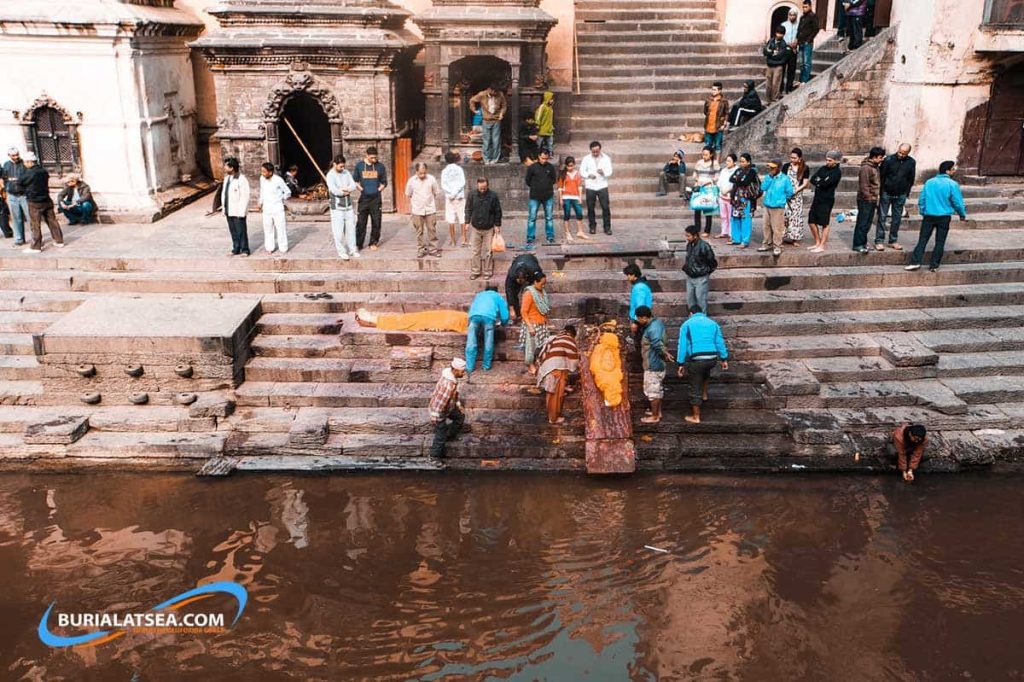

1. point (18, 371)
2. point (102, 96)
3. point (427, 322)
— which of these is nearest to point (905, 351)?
point (427, 322)

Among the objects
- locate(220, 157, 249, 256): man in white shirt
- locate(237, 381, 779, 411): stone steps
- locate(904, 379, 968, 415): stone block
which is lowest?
locate(237, 381, 779, 411): stone steps

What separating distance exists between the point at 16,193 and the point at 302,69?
4.83 meters

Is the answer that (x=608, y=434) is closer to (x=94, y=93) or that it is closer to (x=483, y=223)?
(x=483, y=223)

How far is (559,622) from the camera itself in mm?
7258

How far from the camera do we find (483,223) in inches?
465

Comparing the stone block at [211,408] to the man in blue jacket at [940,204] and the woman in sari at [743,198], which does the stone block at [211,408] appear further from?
the man in blue jacket at [940,204]

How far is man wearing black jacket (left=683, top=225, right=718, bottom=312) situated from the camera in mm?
10648

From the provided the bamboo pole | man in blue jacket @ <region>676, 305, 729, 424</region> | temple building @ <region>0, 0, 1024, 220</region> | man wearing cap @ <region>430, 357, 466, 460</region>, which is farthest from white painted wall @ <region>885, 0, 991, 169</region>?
man wearing cap @ <region>430, 357, 466, 460</region>

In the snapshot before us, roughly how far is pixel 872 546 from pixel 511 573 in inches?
134

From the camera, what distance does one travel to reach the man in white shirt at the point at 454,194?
42.6 ft

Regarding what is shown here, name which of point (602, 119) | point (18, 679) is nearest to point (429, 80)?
point (602, 119)

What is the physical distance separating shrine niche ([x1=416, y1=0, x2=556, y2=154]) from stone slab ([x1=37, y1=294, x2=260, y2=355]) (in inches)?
241

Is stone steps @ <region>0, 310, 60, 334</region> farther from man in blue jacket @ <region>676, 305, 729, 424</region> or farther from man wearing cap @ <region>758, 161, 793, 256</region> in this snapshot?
man wearing cap @ <region>758, 161, 793, 256</region>

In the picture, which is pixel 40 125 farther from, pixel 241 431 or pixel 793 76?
pixel 793 76
